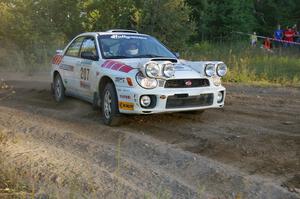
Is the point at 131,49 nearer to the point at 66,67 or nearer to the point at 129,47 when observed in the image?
the point at 129,47

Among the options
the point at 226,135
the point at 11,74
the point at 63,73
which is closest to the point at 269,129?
the point at 226,135

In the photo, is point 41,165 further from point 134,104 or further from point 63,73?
point 63,73

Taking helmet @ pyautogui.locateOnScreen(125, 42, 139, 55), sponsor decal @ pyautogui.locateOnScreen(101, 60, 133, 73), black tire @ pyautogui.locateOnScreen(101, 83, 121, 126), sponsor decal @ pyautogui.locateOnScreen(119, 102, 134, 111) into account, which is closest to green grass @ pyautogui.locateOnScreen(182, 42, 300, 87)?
helmet @ pyautogui.locateOnScreen(125, 42, 139, 55)

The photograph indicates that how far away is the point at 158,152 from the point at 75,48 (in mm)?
4304

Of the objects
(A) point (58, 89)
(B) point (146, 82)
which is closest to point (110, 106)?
(B) point (146, 82)

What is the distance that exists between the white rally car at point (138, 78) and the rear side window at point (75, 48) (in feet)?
0.66

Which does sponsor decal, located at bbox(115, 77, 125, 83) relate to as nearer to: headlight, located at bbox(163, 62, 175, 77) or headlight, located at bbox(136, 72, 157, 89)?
headlight, located at bbox(136, 72, 157, 89)

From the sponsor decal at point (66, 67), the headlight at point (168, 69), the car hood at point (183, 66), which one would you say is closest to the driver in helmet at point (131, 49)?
the car hood at point (183, 66)

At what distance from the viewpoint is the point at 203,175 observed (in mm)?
5266

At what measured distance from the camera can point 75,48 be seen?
32.0ft

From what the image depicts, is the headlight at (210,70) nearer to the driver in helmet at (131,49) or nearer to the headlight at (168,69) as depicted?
the headlight at (168,69)

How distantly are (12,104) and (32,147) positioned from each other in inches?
159

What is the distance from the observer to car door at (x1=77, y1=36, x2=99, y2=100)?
8.51 meters

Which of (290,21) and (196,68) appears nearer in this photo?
(196,68)
